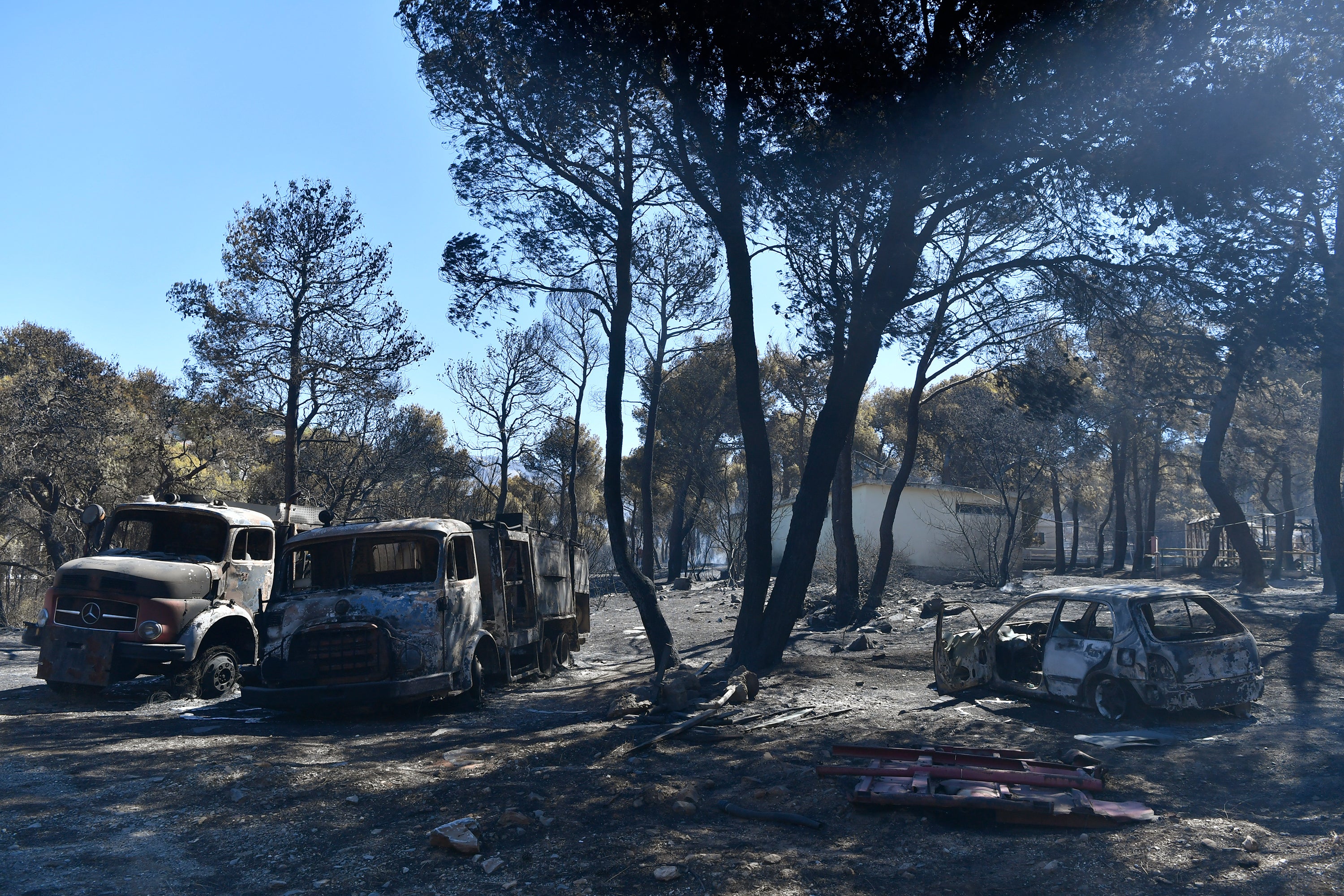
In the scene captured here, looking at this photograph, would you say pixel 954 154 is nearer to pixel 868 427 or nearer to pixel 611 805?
pixel 611 805

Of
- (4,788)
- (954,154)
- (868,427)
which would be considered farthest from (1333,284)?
(868,427)

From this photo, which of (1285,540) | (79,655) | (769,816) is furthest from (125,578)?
(1285,540)

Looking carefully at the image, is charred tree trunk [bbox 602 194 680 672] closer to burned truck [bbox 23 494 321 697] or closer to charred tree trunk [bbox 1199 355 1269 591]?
burned truck [bbox 23 494 321 697]

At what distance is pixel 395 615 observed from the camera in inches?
371

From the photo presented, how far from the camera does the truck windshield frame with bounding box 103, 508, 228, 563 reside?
11.2 m

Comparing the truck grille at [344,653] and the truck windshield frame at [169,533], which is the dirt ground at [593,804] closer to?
the truck grille at [344,653]

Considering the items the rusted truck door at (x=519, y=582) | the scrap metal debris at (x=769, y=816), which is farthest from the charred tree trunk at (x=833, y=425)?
the scrap metal debris at (x=769, y=816)

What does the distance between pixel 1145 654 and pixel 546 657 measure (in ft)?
27.0

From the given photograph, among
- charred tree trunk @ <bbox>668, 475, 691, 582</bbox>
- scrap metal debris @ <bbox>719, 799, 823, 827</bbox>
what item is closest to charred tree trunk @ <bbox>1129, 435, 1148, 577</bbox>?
charred tree trunk @ <bbox>668, 475, 691, 582</bbox>

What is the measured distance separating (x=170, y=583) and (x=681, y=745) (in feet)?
20.4

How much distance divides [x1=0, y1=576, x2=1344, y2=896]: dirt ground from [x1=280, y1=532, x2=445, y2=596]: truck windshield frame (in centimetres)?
148

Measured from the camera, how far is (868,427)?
44.2 metres

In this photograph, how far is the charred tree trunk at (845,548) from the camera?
19500 mm

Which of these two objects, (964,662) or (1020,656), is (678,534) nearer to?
(964,662)
